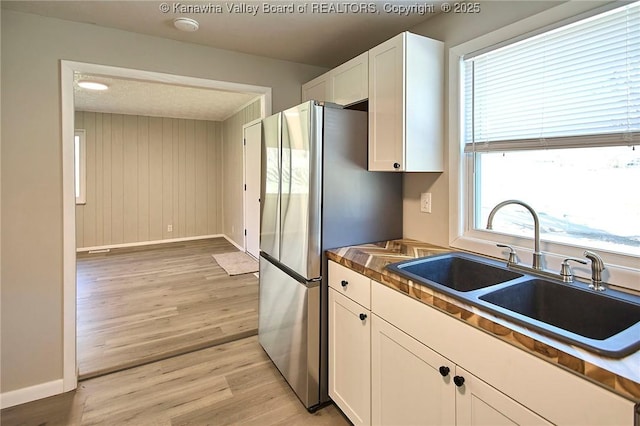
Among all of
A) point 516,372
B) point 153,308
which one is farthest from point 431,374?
point 153,308

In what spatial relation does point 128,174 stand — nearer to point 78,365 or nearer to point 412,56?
point 78,365

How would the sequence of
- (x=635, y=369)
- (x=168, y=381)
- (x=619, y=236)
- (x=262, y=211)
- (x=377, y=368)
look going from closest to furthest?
(x=635, y=369) → (x=619, y=236) → (x=377, y=368) → (x=168, y=381) → (x=262, y=211)

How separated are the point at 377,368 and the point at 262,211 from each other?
1395 mm

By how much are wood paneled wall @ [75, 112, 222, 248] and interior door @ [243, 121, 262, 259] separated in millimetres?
1640

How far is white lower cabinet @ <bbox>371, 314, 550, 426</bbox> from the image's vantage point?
3.35ft

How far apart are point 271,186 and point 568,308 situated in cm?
176

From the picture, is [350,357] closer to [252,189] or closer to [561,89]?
[561,89]

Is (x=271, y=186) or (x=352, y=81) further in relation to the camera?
(x=271, y=186)

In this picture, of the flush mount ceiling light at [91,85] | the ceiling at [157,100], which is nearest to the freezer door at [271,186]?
the ceiling at [157,100]

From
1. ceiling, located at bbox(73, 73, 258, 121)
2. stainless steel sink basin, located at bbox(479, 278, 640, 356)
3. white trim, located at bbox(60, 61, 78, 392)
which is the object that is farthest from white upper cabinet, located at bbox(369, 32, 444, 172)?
ceiling, located at bbox(73, 73, 258, 121)

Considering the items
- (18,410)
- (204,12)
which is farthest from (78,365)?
(204,12)

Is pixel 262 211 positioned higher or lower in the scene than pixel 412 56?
lower

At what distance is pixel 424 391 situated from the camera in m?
1.28

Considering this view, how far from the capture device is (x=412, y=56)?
6.01ft
